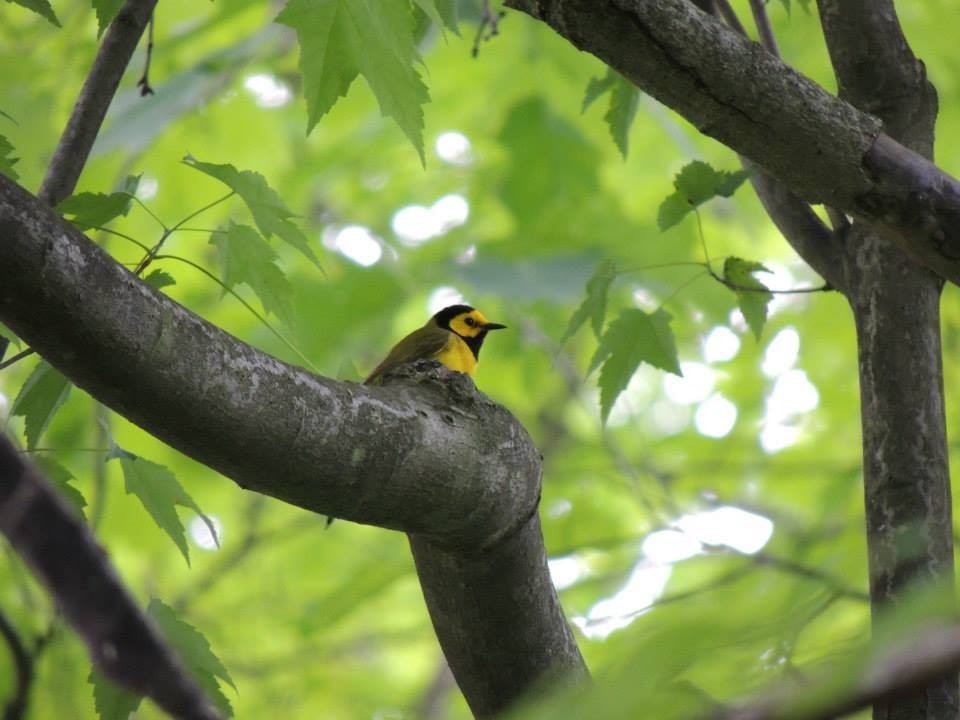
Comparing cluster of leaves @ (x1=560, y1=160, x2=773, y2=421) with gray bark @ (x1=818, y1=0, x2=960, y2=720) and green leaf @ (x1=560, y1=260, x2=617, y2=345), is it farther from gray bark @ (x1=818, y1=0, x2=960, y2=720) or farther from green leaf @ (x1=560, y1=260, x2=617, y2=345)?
gray bark @ (x1=818, y1=0, x2=960, y2=720)

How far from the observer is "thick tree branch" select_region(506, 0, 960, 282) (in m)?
2.02

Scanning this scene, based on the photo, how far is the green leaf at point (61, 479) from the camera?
2303 millimetres

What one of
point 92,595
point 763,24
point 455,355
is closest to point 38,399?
point 92,595

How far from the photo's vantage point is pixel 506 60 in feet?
19.4

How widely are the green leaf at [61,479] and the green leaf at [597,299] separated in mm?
1281

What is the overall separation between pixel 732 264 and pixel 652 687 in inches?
76.9

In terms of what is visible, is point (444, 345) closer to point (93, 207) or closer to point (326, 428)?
point (93, 207)

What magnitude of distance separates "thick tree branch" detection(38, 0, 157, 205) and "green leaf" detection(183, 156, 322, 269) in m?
0.33

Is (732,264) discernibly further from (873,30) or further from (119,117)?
(119,117)

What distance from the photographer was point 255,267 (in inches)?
108

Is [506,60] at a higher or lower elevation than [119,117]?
higher

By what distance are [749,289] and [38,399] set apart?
175 centimetres

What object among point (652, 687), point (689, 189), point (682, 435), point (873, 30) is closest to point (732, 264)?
point (689, 189)

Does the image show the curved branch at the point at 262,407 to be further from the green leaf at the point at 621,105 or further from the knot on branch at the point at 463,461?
the green leaf at the point at 621,105
